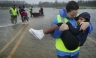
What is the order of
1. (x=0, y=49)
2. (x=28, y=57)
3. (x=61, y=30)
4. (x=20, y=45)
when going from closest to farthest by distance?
1. (x=61, y=30)
2. (x=28, y=57)
3. (x=0, y=49)
4. (x=20, y=45)

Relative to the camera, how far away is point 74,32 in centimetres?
278

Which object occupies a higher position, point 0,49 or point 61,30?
point 61,30

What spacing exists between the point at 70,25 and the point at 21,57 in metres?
3.62

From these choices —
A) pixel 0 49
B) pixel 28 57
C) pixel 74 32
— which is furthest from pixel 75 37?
pixel 0 49

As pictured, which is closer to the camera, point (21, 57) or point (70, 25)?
point (70, 25)

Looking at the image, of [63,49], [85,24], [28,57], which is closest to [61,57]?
[63,49]

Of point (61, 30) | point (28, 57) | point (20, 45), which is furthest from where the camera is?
point (20, 45)

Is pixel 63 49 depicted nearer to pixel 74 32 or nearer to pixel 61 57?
pixel 61 57

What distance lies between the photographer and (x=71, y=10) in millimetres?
2836

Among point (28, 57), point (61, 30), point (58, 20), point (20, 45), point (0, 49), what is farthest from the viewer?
point (20, 45)

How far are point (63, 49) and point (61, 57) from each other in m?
0.17

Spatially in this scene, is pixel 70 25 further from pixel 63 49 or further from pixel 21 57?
pixel 21 57

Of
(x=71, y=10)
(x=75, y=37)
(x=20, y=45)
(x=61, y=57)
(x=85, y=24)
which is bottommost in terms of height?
(x=20, y=45)

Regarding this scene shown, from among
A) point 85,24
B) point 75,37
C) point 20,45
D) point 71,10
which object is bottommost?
point 20,45
